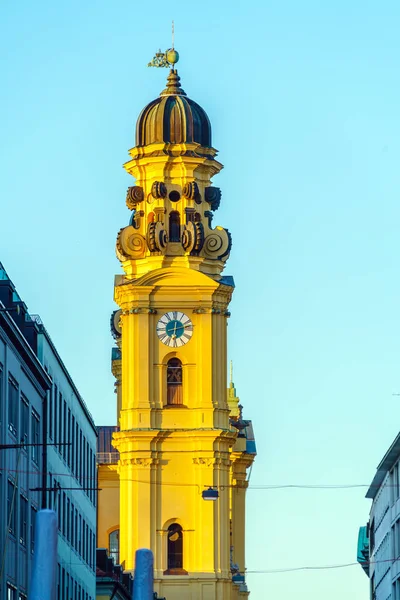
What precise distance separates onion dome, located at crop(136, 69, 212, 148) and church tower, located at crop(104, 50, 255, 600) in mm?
183

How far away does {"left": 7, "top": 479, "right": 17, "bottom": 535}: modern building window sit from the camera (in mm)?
79613

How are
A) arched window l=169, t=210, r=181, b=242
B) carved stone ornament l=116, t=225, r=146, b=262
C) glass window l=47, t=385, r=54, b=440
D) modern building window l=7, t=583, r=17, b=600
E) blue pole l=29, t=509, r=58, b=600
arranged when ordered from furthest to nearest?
1. arched window l=169, t=210, r=181, b=242
2. carved stone ornament l=116, t=225, r=146, b=262
3. glass window l=47, t=385, r=54, b=440
4. modern building window l=7, t=583, r=17, b=600
5. blue pole l=29, t=509, r=58, b=600

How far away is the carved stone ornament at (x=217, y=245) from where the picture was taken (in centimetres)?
14525

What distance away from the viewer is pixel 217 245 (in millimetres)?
145375

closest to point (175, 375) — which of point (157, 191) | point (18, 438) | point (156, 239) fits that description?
point (156, 239)

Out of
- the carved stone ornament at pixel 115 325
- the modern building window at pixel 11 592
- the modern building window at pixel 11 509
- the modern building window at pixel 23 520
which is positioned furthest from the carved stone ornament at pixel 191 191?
the modern building window at pixel 11 592

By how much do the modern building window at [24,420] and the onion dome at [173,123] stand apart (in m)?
62.7

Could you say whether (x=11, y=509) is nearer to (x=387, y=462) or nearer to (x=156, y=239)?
(x=387, y=462)

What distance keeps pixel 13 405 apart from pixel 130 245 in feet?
208

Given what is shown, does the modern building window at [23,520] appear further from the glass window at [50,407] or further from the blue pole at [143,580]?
the blue pole at [143,580]

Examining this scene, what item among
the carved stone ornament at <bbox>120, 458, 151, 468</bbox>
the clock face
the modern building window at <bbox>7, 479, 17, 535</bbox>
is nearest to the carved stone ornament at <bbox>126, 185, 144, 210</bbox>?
the clock face

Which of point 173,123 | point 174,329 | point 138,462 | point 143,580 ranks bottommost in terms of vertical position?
point 143,580

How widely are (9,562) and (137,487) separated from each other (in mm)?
62593

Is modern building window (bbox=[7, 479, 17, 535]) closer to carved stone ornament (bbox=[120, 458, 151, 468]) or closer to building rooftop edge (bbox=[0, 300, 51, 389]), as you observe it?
building rooftop edge (bbox=[0, 300, 51, 389])
